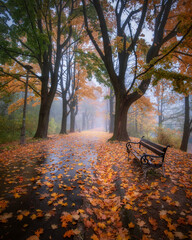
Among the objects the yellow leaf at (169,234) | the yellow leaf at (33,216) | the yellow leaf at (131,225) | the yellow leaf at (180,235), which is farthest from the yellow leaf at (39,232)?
the yellow leaf at (180,235)

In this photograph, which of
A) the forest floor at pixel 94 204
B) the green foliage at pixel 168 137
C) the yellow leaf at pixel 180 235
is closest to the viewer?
the yellow leaf at pixel 180 235

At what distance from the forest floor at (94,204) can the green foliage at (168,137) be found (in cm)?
746

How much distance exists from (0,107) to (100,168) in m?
16.3

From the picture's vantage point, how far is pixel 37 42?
7.36m

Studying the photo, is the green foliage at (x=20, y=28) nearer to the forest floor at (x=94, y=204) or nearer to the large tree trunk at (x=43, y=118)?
the large tree trunk at (x=43, y=118)

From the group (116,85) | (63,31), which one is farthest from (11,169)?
(63,31)

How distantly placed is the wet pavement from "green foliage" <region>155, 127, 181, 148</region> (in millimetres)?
8875

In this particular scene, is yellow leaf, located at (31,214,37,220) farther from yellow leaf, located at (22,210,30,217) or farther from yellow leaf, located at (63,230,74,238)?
yellow leaf, located at (63,230,74,238)

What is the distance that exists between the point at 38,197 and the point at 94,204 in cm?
123

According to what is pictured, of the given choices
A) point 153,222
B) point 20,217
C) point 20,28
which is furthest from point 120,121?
point 20,28

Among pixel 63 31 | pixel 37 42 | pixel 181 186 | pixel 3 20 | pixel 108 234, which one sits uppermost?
pixel 63 31

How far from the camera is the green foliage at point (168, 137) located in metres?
10.4

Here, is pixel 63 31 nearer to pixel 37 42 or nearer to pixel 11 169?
pixel 37 42

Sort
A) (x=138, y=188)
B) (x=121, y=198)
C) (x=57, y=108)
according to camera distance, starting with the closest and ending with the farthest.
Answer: (x=121, y=198) < (x=138, y=188) < (x=57, y=108)
